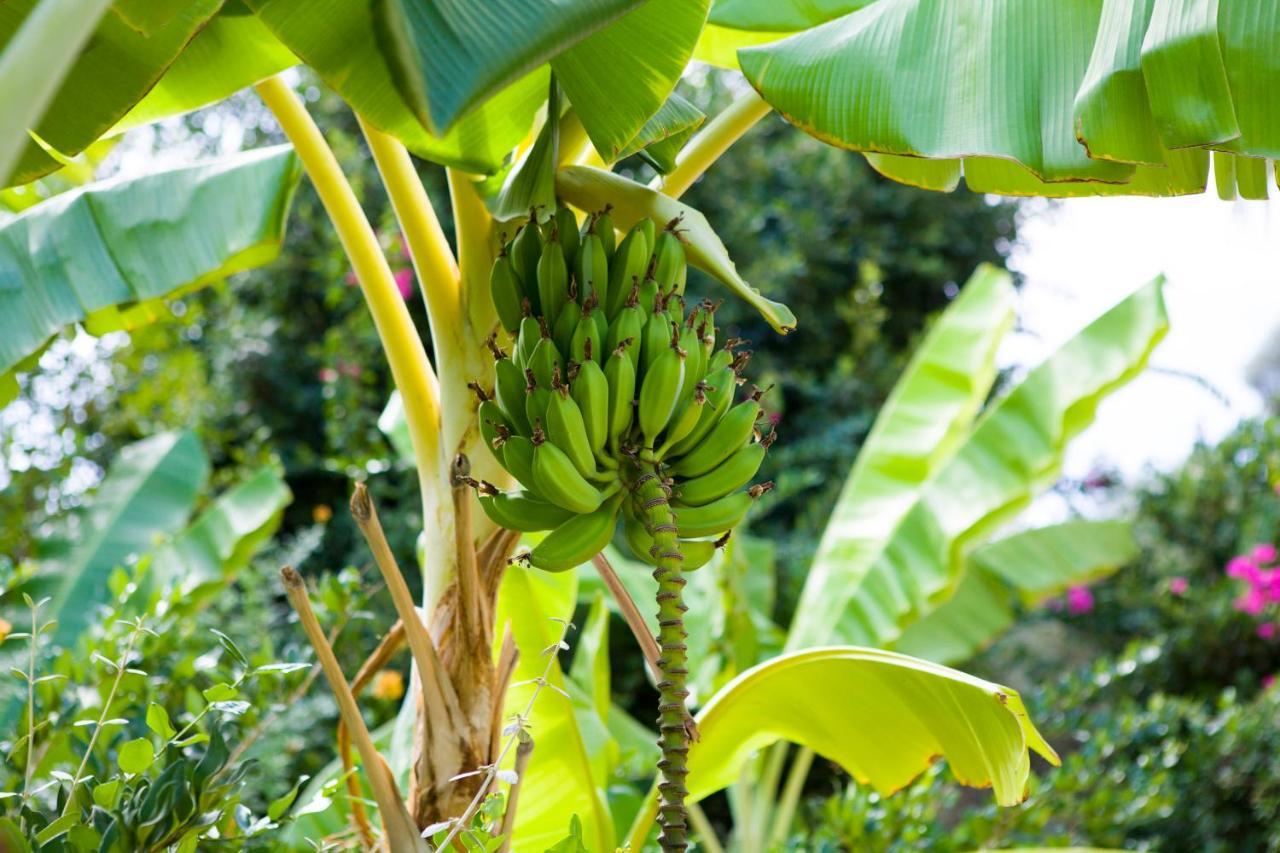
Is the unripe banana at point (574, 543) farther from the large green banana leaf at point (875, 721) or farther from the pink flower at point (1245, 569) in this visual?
the pink flower at point (1245, 569)

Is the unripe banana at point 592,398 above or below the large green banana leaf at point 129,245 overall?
below

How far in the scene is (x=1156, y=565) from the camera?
3.65 metres

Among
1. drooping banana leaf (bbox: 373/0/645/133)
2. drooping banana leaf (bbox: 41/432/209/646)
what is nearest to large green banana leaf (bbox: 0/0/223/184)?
drooping banana leaf (bbox: 373/0/645/133)

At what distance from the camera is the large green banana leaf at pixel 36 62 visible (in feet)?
1.33

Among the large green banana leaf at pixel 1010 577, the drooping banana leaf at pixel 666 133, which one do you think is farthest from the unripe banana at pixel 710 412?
the large green banana leaf at pixel 1010 577

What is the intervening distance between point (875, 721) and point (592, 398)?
0.56 meters

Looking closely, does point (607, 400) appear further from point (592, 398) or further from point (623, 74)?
point (623, 74)

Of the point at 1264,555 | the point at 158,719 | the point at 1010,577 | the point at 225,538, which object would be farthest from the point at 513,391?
the point at 1264,555

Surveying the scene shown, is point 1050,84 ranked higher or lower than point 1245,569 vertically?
higher

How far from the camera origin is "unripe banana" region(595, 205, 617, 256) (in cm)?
95

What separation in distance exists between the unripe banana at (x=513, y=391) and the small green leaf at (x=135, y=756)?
396 millimetres

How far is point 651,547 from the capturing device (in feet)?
2.78

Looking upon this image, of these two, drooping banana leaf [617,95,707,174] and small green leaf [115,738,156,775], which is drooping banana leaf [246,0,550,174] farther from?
small green leaf [115,738,156,775]

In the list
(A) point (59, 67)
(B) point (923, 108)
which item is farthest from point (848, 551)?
(A) point (59, 67)
